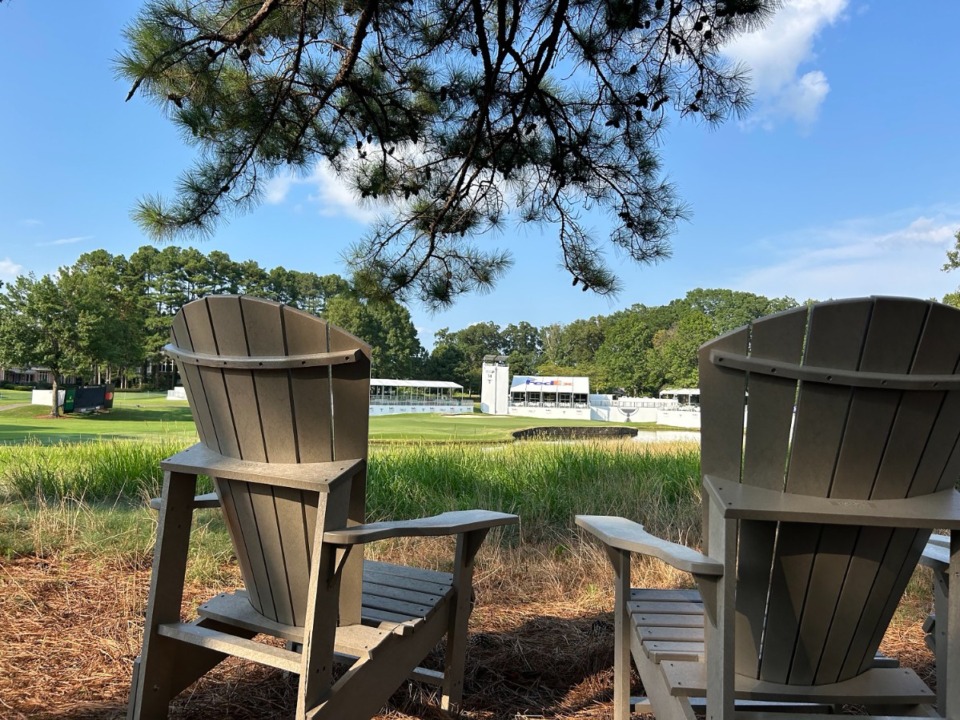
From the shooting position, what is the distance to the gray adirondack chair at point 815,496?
3.21 feet

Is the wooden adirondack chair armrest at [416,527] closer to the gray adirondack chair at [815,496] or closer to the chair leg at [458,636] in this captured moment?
the chair leg at [458,636]

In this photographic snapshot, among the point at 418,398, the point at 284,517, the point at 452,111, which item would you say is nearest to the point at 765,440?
the point at 284,517

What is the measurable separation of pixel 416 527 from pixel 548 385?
3828 cm

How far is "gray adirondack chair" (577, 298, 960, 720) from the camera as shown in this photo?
979 millimetres

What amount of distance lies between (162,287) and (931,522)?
1381 inches

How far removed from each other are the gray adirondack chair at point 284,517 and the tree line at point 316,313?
107mm

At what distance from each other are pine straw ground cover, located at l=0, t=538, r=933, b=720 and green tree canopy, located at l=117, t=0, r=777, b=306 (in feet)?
6.79

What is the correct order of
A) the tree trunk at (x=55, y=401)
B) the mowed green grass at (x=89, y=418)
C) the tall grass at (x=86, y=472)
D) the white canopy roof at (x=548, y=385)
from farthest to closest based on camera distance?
the white canopy roof at (x=548, y=385) → the tree trunk at (x=55, y=401) → the mowed green grass at (x=89, y=418) → the tall grass at (x=86, y=472)

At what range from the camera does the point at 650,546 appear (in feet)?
3.56

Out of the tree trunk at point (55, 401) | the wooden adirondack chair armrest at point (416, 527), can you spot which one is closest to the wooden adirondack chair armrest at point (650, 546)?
the wooden adirondack chair armrest at point (416, 527)

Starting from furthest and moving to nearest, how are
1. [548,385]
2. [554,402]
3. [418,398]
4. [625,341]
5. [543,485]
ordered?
[625,341], [548,385], [554,402], [418,398], [543,485]

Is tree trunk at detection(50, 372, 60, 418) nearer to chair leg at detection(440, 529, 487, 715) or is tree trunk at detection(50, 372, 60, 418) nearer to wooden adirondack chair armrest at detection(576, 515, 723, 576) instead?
chair leg at detection(440, 529, 487, 715)

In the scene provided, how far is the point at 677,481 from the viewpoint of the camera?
4.54 metres

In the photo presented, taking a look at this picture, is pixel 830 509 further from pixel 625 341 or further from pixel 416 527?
pixel 625 341
